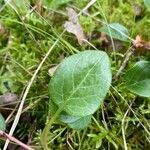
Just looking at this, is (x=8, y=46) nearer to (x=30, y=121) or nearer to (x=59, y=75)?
(x=30, y=121)

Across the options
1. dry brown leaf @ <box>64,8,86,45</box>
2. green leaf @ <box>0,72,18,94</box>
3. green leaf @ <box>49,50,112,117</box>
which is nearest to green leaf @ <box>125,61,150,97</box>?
green leaf @ <box>49,50,112,117</box>

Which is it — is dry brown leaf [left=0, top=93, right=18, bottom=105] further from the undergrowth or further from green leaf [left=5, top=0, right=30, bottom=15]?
green leaf [left=5, top=0, right=30, bottom=15]

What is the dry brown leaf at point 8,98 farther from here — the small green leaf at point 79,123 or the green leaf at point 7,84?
the small green leaf at point 79,123

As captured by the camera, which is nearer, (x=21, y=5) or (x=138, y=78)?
(x=138, y=78)

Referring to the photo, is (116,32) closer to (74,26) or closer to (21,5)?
(74,26)

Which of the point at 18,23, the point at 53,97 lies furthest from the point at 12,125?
the point at 18,23

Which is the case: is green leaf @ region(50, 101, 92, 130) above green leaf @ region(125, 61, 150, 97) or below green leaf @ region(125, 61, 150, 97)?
above

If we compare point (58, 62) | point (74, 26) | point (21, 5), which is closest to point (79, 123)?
point (58, 62)
